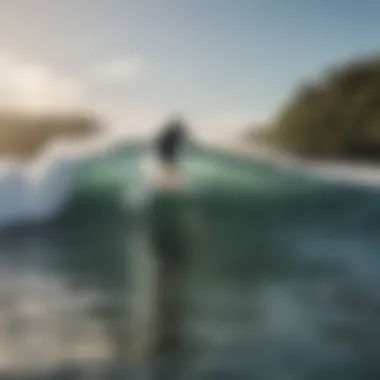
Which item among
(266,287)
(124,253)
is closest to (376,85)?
(266,287)

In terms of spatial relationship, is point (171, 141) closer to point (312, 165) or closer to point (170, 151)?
point (170, 151)

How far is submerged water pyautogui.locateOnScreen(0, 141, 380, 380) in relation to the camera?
38.5 inches

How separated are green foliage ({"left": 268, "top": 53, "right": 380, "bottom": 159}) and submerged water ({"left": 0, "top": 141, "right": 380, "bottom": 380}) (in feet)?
0.20

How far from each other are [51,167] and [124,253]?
0.64ft

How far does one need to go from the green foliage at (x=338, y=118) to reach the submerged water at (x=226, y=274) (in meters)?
0.06

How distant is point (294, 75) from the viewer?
1.04m

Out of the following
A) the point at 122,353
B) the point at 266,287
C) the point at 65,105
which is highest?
the point at 65,105

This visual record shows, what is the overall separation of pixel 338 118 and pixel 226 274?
1.13 ft

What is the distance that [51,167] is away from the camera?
102 cm

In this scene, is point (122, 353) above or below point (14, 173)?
below

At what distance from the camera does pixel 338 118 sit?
106cm

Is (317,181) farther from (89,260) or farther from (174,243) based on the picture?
(89,260)

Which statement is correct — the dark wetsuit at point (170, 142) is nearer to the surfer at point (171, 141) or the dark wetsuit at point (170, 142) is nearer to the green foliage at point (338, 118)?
the surfer at point (171, 141)

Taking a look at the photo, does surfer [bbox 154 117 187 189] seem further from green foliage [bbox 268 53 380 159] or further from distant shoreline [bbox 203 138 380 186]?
green foliage [bbox 268 53 380 159]
